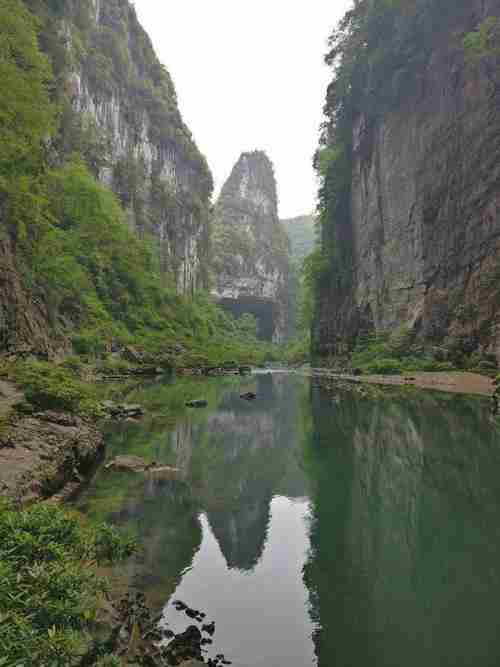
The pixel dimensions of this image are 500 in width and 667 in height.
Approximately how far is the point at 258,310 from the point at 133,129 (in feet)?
227

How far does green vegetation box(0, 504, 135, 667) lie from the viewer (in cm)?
282

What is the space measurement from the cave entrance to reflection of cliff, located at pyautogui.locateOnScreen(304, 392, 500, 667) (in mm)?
113891

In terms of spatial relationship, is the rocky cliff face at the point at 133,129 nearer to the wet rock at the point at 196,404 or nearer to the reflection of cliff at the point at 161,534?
the wet rock at the point at 196,404

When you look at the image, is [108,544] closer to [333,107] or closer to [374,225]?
[374,225]

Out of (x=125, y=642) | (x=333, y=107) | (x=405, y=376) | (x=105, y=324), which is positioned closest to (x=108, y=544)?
(x=125, y=642)

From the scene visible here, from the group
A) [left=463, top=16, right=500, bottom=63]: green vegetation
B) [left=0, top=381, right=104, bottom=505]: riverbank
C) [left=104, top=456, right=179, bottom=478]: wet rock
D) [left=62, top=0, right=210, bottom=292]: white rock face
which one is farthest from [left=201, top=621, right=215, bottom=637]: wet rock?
[left=62, top=0, right=210, bottom=292]: white rock face

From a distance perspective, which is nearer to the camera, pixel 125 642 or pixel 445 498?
pixel 125 642

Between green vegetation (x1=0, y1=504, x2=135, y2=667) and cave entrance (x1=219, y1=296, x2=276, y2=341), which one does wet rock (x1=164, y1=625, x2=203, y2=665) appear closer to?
green vegetation (x1=0, y1=504, x2=135, y2=667)

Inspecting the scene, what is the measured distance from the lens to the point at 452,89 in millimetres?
32438

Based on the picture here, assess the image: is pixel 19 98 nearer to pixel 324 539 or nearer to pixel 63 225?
pixel 63 225

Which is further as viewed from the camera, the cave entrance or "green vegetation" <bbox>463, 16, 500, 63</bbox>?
the cave entrance

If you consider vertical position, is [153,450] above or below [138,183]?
below

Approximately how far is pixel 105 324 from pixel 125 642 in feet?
124

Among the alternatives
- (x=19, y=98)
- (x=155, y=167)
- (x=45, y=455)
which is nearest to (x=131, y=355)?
(x=19, y=98)
